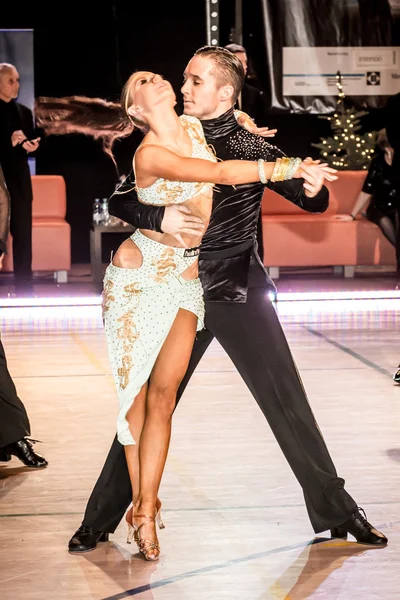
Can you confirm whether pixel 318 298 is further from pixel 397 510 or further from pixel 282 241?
pixel 397 510

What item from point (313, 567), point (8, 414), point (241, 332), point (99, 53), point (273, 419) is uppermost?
point (99, 53)

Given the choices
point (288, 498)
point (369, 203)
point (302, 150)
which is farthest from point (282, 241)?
point (288, 498)

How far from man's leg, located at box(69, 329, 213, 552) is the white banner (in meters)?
9.38

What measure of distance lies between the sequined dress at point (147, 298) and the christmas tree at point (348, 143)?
8.86 metres

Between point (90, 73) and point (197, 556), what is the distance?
9773mm

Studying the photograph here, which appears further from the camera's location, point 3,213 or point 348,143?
point 348,143

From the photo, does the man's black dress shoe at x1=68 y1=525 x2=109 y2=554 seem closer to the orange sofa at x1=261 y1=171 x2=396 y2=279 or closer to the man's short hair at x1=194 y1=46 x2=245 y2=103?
the man's short hair at x1=194 y1=46 x2=245 y2=103

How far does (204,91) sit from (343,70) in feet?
30.8

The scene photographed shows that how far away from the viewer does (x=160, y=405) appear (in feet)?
10.8

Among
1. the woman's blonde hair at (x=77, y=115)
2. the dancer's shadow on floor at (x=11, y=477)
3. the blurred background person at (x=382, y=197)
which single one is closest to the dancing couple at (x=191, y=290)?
the dancer's shadow on floor at (x=11, y=477)

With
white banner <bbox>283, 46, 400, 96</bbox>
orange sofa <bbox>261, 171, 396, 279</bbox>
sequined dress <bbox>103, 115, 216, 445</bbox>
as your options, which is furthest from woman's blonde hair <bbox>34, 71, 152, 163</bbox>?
sequined dress <bbox>103, 115, 216, 445</bbox>

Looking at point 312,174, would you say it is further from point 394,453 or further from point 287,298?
point 287,298

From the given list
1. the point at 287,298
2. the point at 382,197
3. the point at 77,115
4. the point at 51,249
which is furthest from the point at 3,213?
the point at 77,115

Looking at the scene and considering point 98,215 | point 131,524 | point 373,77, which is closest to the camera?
point 131,524
